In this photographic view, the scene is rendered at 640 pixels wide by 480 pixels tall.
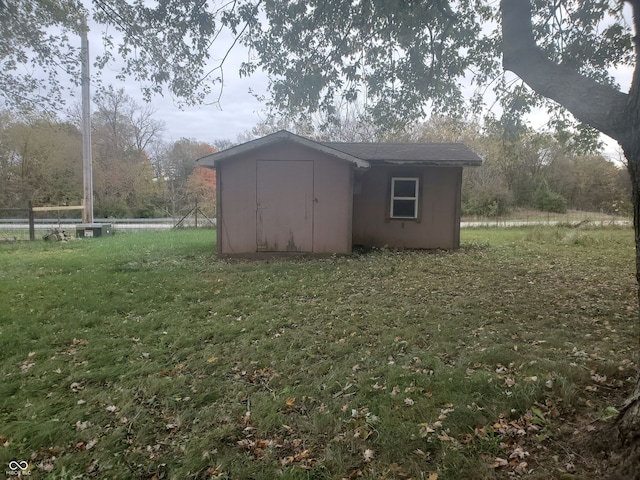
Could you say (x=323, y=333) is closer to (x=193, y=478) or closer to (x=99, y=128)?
(x=193, y=478)

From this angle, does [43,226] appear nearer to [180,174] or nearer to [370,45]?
[180,174]

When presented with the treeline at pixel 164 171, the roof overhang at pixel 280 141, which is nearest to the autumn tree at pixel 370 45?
the roof overhang at pixel 280 141

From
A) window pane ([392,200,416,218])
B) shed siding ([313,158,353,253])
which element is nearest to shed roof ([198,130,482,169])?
shed siding ([313,158,353,253])

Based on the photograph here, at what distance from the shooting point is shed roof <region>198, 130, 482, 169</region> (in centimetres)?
884

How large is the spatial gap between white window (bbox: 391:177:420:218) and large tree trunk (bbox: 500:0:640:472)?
23.6ft

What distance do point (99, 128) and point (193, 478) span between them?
1342 inches

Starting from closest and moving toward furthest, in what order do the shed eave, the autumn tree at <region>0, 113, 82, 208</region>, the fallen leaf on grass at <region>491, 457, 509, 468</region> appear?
the fallen leaf on grass at <region>491, 457, 509, 468</region>
the shed eave
the autumn tree at <region>0, 113, 82, 208</region>

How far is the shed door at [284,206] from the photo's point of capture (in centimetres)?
919

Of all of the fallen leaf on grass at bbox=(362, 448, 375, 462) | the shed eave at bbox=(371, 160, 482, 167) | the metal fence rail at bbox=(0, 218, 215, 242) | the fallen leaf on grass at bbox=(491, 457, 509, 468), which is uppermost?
the shed eave at bbox=(371, 160, 482, 167)

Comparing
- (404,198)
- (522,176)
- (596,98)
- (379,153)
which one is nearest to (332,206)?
(404,198)

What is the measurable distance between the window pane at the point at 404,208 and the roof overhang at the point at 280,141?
206cm

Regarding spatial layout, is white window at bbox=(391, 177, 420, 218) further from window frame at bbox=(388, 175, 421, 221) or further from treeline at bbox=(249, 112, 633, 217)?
treeline at bbox=(249, 112, 633, 217)

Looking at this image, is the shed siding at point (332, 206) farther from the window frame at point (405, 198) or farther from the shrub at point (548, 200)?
the shrub at point (548, 200)

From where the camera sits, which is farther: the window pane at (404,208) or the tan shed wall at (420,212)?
the window pane at (404,208)
